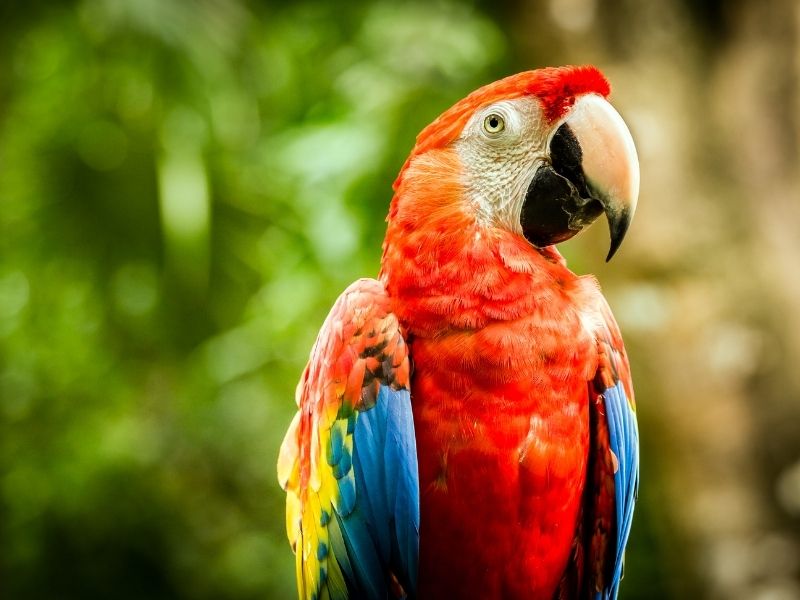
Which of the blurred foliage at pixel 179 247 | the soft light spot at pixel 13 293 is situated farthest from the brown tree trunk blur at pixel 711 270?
the soft light spot at pixel 13 293

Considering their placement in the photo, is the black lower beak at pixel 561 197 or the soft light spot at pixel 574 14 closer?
the black lower beak at pixel 561 197

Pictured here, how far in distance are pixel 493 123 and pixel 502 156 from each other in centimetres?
4

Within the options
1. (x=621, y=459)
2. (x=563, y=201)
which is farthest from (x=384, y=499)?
(x=563, y=201)

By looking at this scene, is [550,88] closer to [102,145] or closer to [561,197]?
[561,197]

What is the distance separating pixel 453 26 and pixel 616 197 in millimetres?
1113

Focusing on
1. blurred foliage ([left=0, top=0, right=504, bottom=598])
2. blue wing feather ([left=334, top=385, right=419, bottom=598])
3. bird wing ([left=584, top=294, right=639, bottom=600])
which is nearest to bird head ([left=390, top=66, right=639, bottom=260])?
bird wing ([left=584, top=294, right=639, bottom=600])

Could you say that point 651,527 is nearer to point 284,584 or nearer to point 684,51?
point 284,584

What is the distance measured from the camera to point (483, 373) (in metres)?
0.89

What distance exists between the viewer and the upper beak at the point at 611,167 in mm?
890

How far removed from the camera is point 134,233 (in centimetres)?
203

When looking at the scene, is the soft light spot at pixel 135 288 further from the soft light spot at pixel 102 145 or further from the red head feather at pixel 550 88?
the red head feather at pixel 550 88

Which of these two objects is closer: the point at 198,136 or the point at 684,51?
the point at 684,51

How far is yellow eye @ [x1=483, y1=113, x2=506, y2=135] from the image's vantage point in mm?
944

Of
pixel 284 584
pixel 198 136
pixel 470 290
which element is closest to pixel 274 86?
pixel 198 136
